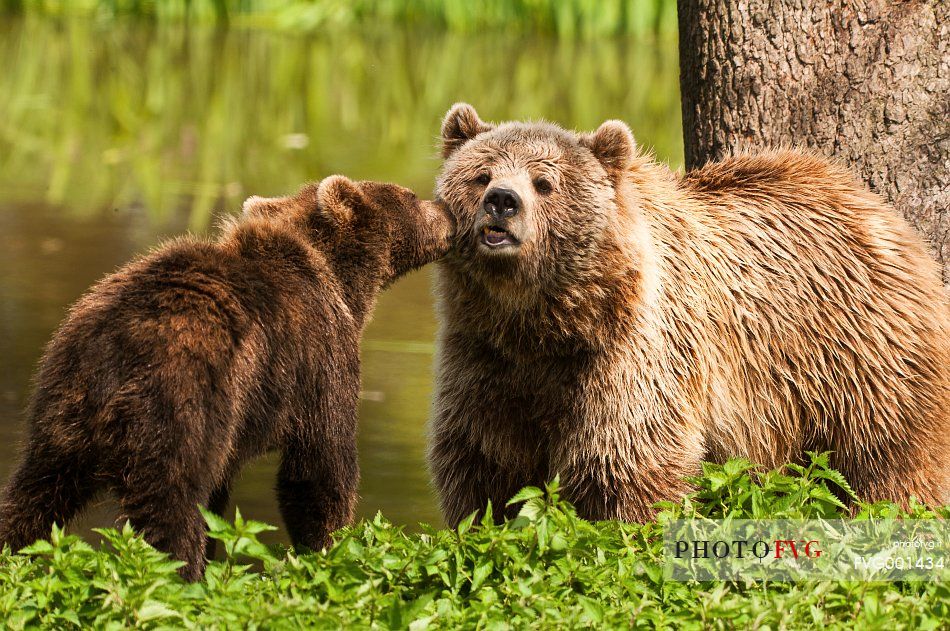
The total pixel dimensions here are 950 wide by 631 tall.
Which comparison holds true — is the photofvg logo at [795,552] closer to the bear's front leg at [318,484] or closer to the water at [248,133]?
the bear's front leg at [318,484]

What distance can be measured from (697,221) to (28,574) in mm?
2926

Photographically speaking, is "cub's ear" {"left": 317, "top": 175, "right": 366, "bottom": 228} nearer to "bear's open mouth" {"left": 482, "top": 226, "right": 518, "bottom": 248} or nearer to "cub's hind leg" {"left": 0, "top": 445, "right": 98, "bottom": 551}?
"bear's open mouth" {"left": 482, "top": 226, "right": 518, "bottom": 248}

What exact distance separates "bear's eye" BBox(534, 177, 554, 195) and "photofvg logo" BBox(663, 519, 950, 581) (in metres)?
1.43

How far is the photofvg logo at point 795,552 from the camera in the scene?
420 cm

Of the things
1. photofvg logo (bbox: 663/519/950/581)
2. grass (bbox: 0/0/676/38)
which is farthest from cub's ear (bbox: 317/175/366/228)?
grass (bbox: 0/0/676/38)

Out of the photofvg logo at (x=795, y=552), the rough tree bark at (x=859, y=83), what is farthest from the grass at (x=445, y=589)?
the rough tree bark at (x=859, y=83)

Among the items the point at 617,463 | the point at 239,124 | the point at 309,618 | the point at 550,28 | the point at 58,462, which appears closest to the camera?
the point at 309,618

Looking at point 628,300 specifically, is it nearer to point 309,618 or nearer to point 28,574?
point 309,618

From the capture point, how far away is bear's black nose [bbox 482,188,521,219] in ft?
16.2

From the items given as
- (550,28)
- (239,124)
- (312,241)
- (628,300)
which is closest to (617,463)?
(628,300)

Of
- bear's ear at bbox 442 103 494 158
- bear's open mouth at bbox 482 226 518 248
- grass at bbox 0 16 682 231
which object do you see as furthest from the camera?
grass at bbox 0 16 682 231

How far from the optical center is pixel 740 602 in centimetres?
400

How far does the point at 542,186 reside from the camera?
5.12 metres

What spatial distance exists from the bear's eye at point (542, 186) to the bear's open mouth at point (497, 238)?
0.87ft
